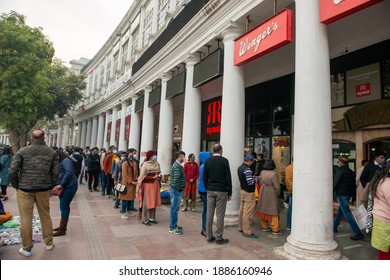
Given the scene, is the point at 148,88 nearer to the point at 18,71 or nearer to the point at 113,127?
the point at 113,127

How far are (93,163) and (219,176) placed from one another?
789 cm

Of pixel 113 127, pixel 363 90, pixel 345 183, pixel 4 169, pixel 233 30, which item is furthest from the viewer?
pixel 113 127

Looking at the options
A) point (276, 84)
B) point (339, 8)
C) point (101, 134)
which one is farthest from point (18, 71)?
point (339, 8)

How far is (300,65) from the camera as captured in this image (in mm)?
4844

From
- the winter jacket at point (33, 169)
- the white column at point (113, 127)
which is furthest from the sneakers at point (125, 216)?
the white column at point (113, 127)

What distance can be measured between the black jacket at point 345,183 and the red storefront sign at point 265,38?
325 cm

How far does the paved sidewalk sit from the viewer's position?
4375mm

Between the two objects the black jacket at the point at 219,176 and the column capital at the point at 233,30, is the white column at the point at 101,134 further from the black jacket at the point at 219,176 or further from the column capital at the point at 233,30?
the black jacket at the point at 219,176

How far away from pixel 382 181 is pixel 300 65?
99.9 inches

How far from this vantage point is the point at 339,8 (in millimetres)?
4332

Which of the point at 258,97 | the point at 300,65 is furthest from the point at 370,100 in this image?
the point at 258,97

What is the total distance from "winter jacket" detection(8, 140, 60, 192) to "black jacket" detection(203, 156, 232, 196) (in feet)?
9.31

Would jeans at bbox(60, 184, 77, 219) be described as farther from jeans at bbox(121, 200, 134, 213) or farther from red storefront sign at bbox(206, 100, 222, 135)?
red storefront sign at bbox(206, 100, 222, 135)

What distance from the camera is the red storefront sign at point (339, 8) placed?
4039 mm
